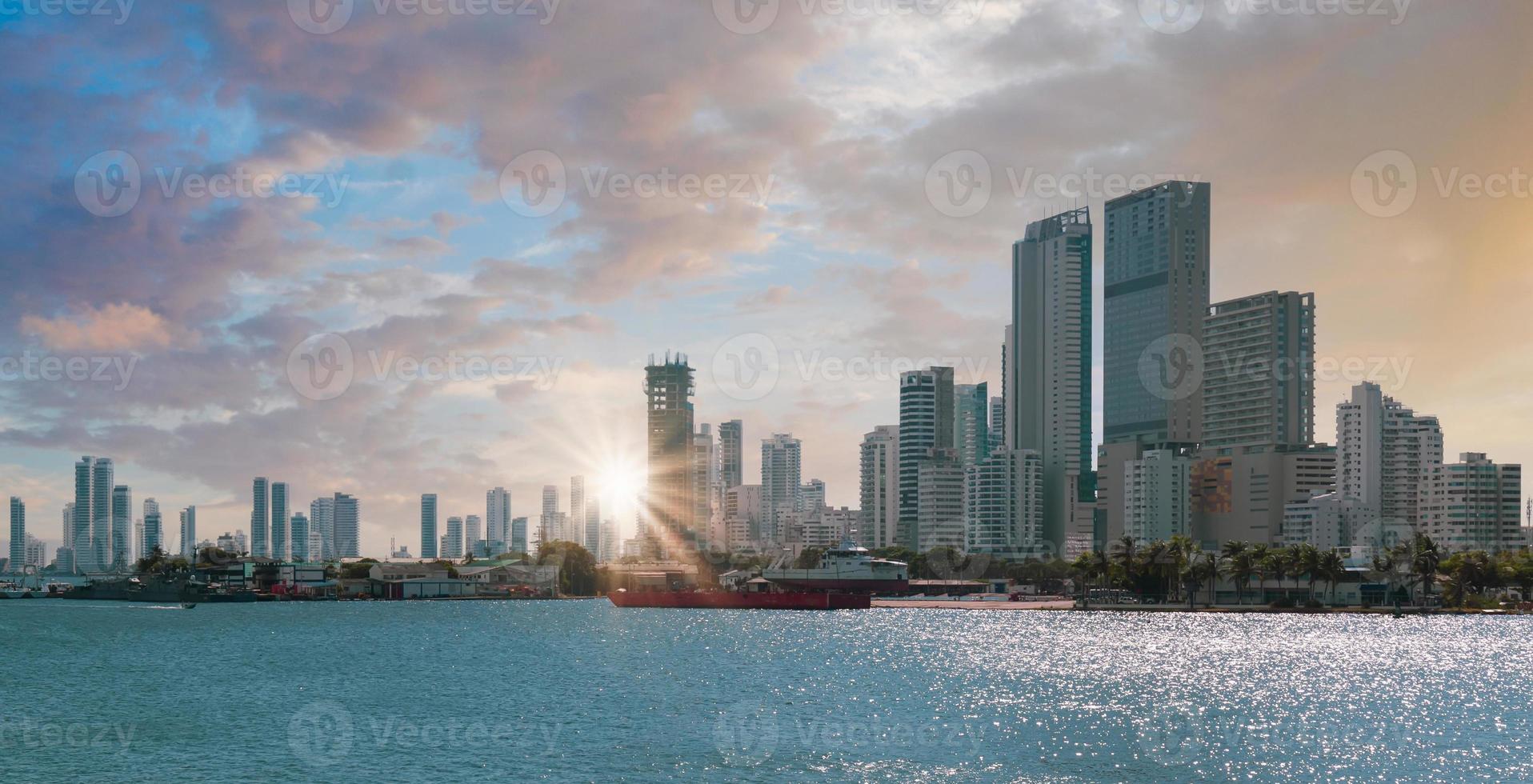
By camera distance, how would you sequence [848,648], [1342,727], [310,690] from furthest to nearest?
[848,648], [310,690], [1342,727]

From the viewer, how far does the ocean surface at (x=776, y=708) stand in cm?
6825

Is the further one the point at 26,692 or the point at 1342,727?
the point at 26,692

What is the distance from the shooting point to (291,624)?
19575 cm

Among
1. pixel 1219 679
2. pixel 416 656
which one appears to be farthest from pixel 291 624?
pixel 1219 679

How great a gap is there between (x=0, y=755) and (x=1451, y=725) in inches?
3420

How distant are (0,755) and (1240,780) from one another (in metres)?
66.2

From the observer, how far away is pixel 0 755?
234ft

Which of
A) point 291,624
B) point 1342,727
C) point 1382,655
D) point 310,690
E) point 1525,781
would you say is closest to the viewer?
point 1525,781

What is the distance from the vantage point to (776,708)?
9088cm

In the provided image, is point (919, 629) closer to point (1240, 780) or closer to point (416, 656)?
point (416, 656)

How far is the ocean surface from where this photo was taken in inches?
2687

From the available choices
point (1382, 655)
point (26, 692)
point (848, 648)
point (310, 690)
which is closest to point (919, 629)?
point (848, 648)

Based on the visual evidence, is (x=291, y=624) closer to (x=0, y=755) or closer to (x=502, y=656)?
(x=502, y=656)

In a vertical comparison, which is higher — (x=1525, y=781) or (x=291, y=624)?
(x=1525, y=781)
